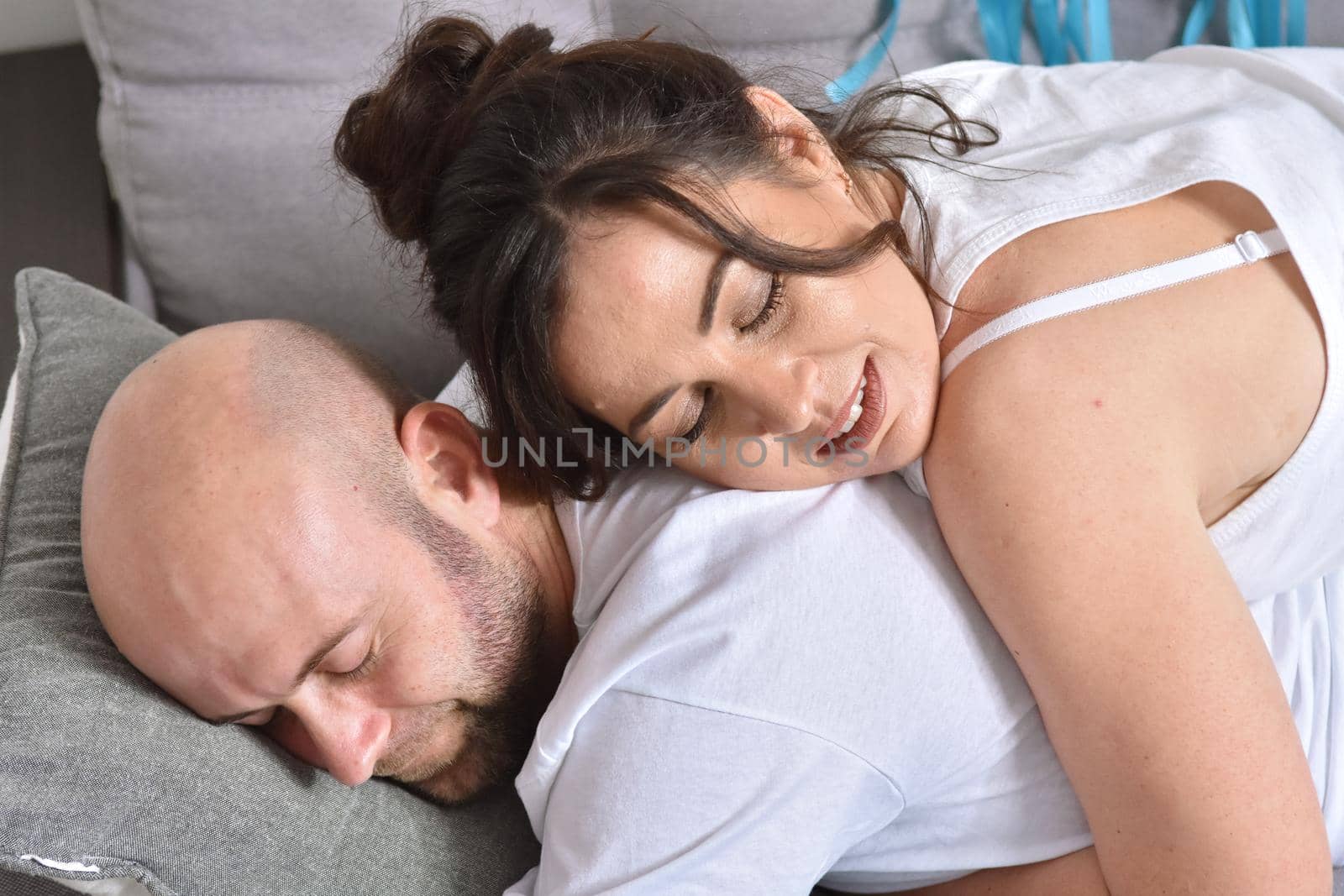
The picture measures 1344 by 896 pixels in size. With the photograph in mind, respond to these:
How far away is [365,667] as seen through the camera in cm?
103

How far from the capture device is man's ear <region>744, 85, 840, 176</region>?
3.35ft

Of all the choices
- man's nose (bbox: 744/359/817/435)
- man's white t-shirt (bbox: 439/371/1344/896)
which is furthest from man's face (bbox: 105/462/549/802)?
man's nose (bbox: 744/359/817/435)

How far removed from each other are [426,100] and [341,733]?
0.59 metres

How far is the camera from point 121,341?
1.29 metres

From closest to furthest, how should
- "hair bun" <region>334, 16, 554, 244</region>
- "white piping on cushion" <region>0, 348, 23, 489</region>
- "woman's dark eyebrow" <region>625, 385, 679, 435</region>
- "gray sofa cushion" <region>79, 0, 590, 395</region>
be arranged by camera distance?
1. "woman's dark eyebrow" <region>625, 385, 679, 435</region>
2. "hair bun" <region>334, 16, 554, 244</region>
3. "white piping on cushion" <region>0, 348, 23, 489</region>
4. "gray sofa cushion" <region>79, 0, 590, 395</region>

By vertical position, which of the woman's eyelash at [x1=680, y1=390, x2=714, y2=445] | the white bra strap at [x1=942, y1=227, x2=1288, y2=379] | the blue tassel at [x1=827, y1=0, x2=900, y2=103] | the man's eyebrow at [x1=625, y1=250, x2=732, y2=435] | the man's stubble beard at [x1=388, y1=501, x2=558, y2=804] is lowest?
the man's stubble beard at [x1=388, y1=501, x2=558, y2=804]

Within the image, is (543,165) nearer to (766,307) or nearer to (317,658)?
(766,307)

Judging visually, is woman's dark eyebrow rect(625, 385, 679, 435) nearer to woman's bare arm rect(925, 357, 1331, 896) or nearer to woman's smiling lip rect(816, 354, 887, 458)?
woman's smiling lip rect(816, 354, 887, 458)

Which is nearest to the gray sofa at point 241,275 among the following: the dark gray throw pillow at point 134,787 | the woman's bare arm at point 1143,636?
the dark gray throw pillow at point 134,787

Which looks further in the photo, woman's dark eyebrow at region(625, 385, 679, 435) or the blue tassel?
the blue tassel

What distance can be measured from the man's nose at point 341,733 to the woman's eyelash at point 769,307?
48 centimetres

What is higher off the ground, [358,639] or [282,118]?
[282,118]

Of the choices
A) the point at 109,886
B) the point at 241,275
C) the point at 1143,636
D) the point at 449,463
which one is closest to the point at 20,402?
the point at 241,275

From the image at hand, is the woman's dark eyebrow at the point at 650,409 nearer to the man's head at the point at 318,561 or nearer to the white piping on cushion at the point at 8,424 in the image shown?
the man's head at the point at 318,561
